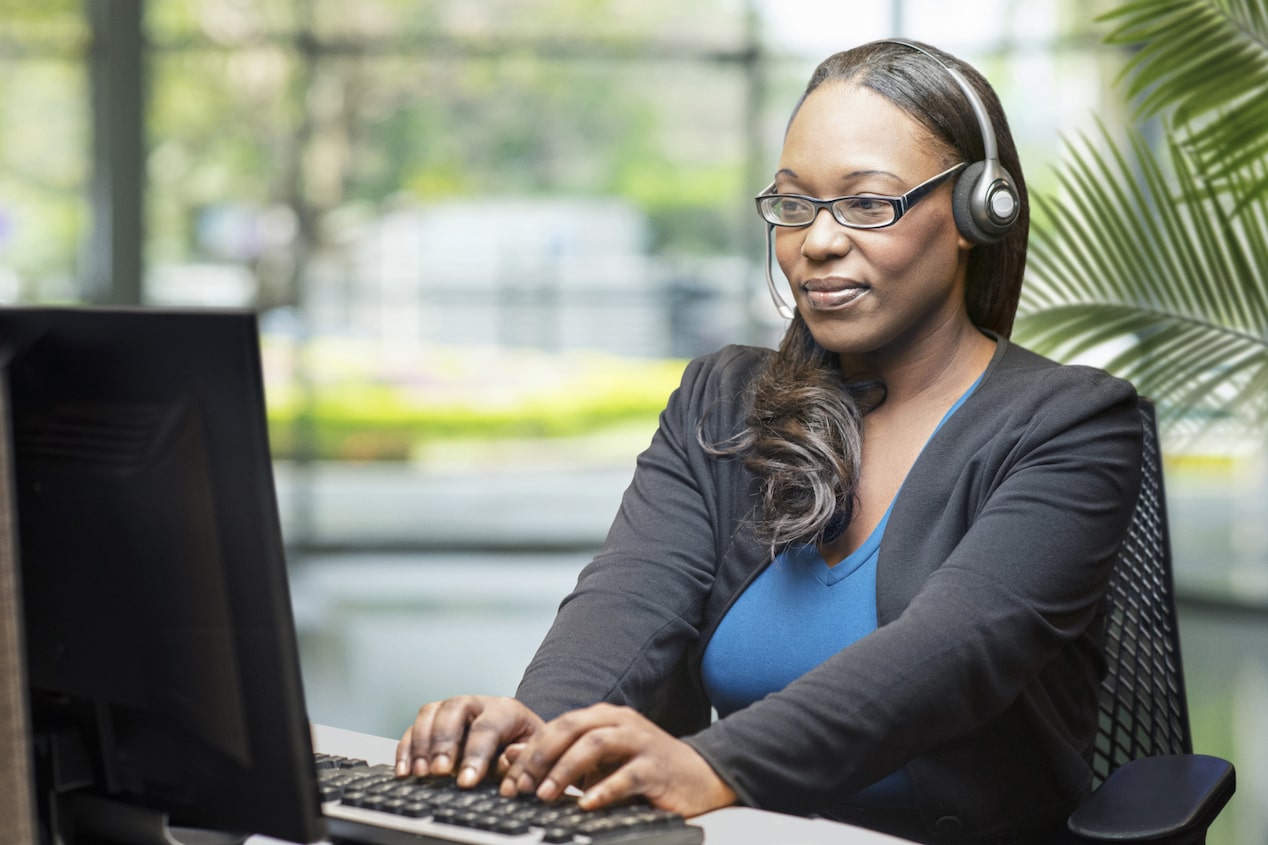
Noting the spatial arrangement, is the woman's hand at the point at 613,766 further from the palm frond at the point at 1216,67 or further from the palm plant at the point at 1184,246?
the palm frond at the point at 1216,67

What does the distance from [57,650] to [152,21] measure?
6.29 m

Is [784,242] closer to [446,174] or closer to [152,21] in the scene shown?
[446,174]

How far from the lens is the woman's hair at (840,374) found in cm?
150

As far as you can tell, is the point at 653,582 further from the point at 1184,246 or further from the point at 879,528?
the point at 1184,246

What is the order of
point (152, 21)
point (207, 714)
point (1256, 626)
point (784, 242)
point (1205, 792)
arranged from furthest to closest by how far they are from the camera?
point (152, 21) → point (1256, 626) → point (784, 242) → point (1205, 792) → point (207, 714)

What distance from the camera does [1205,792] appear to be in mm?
1313

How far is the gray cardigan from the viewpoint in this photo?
120 cm

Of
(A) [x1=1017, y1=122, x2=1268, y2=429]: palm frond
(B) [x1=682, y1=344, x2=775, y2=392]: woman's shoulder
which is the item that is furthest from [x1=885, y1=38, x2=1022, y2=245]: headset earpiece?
(A) [x1=1017, y1=122, x2=1268, y2=429]: palm frond

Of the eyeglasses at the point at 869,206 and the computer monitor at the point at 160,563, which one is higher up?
the eyeglasses at the point at 869,206

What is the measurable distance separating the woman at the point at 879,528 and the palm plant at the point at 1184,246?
1.01 meters

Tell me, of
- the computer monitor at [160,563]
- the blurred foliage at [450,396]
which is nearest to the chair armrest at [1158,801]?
the computer monitor at [160,563]

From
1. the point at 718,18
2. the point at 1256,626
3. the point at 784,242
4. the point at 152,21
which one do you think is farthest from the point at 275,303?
the point at 784,242

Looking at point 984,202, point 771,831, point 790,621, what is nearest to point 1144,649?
point 790,621

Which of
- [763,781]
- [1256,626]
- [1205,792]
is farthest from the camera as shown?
[1256,626]
